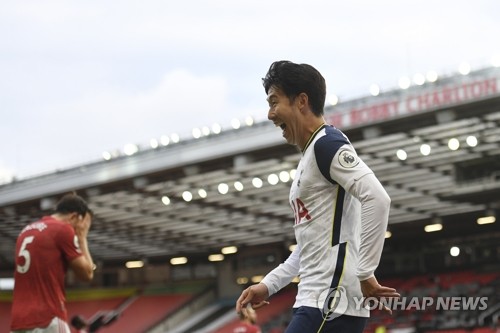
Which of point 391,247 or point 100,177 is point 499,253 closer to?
point 391,247

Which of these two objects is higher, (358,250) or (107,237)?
(358,250)

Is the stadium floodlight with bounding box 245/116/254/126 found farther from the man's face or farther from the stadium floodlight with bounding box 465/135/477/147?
the man's face

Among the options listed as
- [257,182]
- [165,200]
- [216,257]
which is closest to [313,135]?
[257,182]

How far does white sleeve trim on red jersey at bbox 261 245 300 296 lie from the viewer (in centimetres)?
434

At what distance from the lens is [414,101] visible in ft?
76.4

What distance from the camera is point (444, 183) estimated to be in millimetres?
30219

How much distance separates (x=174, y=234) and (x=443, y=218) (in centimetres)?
1154

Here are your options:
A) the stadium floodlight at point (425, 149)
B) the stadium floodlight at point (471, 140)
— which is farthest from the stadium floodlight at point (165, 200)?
the stadium floodlight at point (471, 140)

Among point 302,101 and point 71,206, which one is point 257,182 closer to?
point 71,206

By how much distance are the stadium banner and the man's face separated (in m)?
19.0

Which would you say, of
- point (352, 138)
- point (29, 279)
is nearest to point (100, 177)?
point (352, 138)

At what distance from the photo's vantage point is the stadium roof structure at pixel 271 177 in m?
23.7

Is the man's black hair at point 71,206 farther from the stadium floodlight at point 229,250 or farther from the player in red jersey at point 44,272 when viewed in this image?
the stadium floodlight at point 229,250

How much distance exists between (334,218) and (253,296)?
658 millimetres
